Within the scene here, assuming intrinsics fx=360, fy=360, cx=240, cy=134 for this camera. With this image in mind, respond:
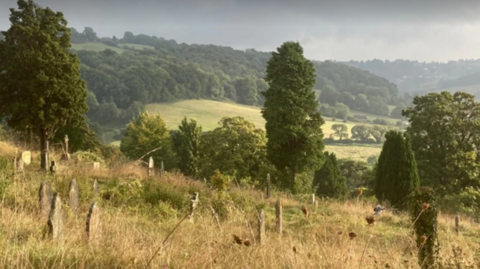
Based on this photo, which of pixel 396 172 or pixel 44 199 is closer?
pixel 44 199

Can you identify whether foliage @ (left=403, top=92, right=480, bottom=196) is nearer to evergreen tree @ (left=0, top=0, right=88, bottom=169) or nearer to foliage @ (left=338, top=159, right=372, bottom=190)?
evergreen tree @ (left=0, top=0, right=88, bottom=169)

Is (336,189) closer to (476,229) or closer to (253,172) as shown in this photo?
(253,172)

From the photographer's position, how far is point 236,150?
3822 centimetres

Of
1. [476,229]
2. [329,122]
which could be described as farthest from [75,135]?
[329,122]

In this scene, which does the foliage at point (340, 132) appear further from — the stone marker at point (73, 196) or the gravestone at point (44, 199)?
the gravestone at point (44, 199)

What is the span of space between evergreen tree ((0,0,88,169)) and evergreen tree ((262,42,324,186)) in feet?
47.9

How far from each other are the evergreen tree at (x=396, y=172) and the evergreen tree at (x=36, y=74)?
18396 mm

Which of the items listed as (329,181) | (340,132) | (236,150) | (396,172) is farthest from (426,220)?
(340,132)

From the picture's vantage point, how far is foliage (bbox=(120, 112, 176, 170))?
Result: 170 feet

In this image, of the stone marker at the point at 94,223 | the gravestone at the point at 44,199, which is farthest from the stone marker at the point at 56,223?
the gravestone at the point at 44,199

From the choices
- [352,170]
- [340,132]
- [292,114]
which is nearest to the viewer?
[292,114]

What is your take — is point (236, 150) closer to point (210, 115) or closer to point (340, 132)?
point (210, 115)

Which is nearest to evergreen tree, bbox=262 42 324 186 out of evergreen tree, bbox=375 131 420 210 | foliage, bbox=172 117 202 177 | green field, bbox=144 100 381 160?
evergreen tree, bbox=375 131 420 210

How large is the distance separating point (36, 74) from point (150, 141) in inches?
1518
